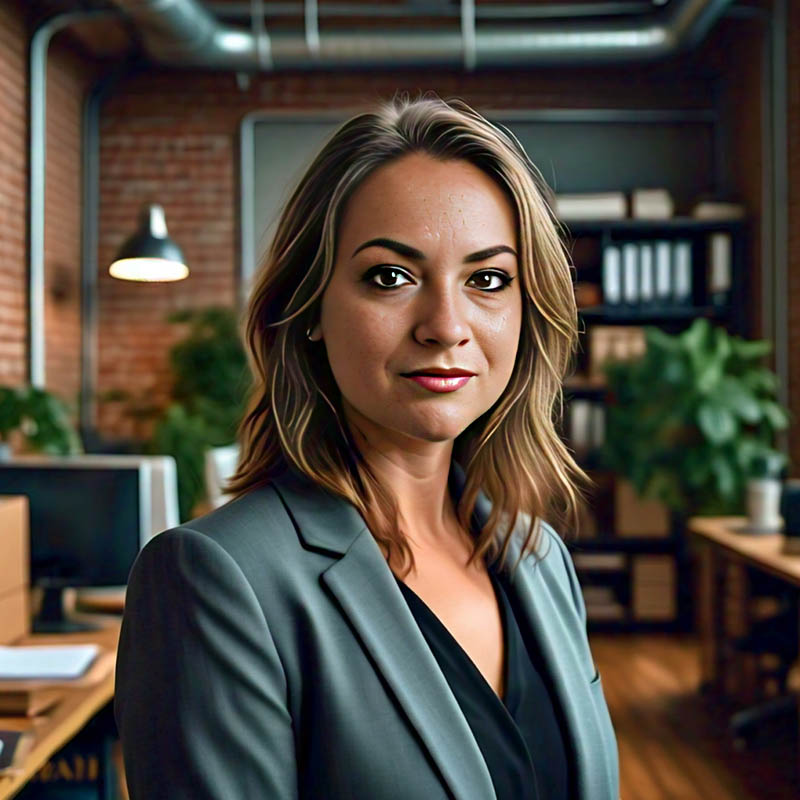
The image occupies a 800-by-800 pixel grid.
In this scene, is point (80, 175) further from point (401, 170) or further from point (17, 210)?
point (401, 170)

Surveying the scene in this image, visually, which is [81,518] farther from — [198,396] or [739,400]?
[739,400]

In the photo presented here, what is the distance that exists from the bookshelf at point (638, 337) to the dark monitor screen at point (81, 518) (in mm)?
3147

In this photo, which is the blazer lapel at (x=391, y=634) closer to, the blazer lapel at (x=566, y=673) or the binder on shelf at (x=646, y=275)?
the blazer lapel at (x=566, y=673)

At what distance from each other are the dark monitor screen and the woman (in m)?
1.87

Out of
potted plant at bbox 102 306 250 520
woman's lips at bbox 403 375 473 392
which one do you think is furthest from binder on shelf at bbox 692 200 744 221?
woman's lips at bbox 403 375 473 392

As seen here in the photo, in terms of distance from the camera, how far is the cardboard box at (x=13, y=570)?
2484mm

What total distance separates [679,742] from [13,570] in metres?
2.53

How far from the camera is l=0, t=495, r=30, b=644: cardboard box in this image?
8.15 ft

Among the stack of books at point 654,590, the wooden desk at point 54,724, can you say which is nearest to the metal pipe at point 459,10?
the stack of books at point 654,590

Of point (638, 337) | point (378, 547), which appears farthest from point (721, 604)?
point (378, 547)

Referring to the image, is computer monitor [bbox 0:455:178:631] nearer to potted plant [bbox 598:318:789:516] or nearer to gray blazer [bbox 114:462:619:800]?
gray blazer [bbox 114:462:619:800]

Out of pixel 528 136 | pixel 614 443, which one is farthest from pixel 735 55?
pixel 614 443

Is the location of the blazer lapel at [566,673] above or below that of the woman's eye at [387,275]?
below

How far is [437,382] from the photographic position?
0.86 metres
